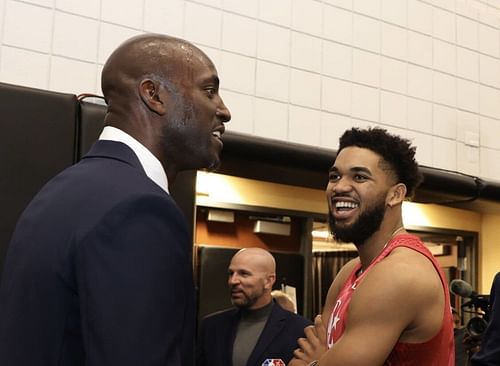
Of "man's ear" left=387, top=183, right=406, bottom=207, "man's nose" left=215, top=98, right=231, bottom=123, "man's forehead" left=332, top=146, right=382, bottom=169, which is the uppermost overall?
"man's forehead" left=332, top=146, right=382, bottom=169

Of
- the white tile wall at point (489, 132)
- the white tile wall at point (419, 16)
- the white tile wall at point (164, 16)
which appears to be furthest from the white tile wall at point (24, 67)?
the white tile wall at point (489, 132)

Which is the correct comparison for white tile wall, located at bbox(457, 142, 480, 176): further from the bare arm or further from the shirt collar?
the shirt collar

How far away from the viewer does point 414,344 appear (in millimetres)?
1787

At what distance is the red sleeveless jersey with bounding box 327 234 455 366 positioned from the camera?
179 cm

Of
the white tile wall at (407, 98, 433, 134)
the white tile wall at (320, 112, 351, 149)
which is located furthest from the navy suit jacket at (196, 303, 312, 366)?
the white tile wall at (407, 98, 433, 134)

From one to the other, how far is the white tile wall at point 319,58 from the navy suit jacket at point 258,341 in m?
1.07

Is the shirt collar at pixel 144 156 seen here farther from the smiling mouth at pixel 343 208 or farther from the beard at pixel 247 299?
the beard at pixel 247 299

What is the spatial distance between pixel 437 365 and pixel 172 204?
40.5 inches

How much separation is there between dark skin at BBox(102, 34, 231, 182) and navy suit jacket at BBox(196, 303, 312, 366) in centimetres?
229

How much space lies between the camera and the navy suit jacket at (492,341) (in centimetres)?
295

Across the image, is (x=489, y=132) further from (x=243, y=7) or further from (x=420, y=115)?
(x=243, y=7)

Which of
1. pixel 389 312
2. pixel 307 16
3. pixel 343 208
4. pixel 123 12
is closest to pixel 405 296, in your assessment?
pixel 389 312

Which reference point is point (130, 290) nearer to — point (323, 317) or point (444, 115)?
point (323, 317)

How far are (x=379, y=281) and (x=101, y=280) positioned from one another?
960 mm
